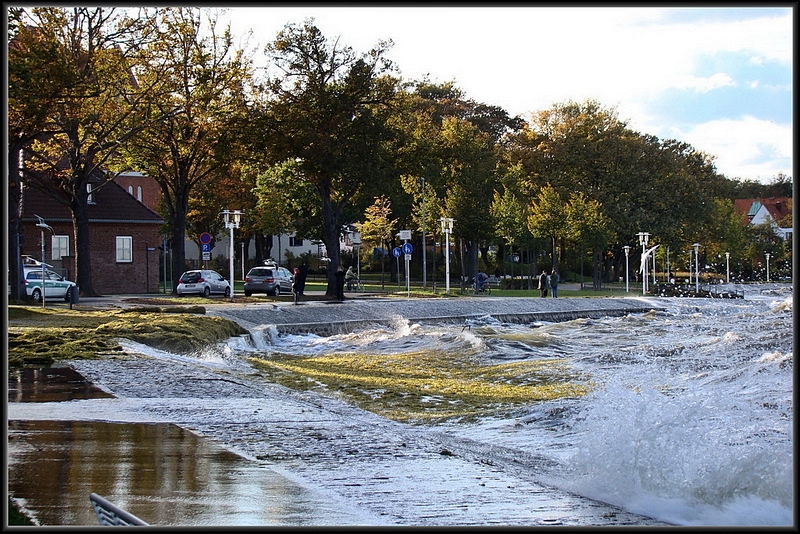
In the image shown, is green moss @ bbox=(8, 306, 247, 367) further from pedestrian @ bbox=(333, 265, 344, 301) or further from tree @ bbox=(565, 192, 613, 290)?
tree @ bbox=(565, 192, 613, 290)

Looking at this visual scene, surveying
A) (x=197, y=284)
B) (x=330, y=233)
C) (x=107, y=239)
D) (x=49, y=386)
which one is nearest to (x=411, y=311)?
(x=330, y=233)

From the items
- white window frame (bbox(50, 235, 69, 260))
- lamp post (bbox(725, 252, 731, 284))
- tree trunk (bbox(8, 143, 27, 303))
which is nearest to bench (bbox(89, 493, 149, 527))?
tree trunk (bbox(8, 143, 27, 303))

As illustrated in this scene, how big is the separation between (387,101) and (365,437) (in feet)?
110

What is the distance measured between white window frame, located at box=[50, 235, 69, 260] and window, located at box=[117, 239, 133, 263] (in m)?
2.67

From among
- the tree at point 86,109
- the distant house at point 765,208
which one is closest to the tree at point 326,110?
the tree at point 86,109

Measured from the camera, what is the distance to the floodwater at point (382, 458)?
802cm

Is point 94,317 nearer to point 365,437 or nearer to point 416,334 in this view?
point 416,334

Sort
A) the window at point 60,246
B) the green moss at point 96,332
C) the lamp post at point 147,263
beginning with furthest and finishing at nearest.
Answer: the lamp post at point 147,263 < the window at point 60,246 < the green moss at point 96,332

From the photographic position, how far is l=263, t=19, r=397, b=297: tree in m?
41.9

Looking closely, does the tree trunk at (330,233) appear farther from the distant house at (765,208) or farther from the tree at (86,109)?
the distant house at (765,208)

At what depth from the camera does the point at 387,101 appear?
4388 cm

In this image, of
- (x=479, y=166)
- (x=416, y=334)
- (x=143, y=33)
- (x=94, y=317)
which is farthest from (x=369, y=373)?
(x=479, y=166)

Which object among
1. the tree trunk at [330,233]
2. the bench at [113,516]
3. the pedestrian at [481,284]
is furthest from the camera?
the pedestrian at [481,284]

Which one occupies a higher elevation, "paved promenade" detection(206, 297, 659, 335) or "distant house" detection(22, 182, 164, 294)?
"distant house" detection(22, 182, 164, 294)
